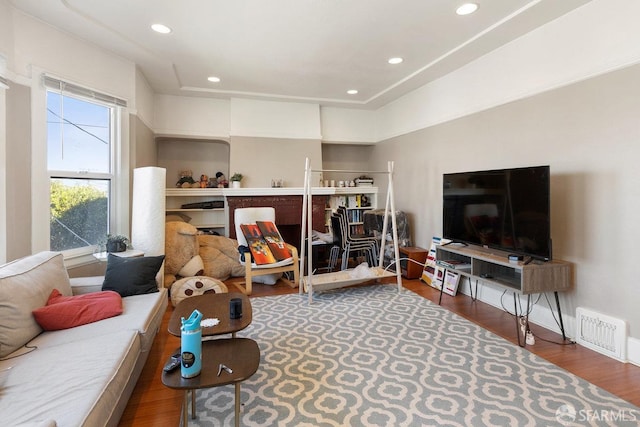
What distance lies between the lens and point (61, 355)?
1.68m

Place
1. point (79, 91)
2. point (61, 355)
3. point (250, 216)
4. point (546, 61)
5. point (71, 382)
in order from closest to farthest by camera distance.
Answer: point (71, 382) < point (61, 355) < point (546, 61) < point (79, 91) < point (250, 216)

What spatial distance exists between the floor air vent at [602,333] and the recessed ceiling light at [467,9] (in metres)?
2.68

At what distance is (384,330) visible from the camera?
300 centimetres

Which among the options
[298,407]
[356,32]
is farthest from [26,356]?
[356,32]

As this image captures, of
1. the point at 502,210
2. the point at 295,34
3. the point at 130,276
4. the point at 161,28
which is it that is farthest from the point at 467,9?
the point at 130,276

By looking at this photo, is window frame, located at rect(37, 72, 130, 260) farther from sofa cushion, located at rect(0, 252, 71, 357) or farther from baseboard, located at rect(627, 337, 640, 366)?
baseboard, located at rect(627, 337, 640, 366)

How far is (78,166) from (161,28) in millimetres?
1593

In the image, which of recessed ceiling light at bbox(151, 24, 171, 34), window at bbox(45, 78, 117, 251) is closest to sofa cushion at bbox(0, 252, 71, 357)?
window at bbox(45, 78, 117, 251)

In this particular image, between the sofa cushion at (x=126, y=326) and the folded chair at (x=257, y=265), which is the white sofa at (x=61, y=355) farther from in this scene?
the folded chair at (x=257, y=265)

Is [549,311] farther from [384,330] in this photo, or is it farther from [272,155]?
[272,155]

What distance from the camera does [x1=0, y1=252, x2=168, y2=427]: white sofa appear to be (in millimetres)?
1305

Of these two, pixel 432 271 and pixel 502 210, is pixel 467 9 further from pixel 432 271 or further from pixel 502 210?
pixel 432 271

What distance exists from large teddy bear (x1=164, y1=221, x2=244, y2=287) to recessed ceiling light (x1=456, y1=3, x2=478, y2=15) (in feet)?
12.3

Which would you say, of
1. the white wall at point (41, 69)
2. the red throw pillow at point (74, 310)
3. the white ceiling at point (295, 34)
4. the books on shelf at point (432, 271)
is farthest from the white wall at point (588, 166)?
the white wall at point (41, 69)
